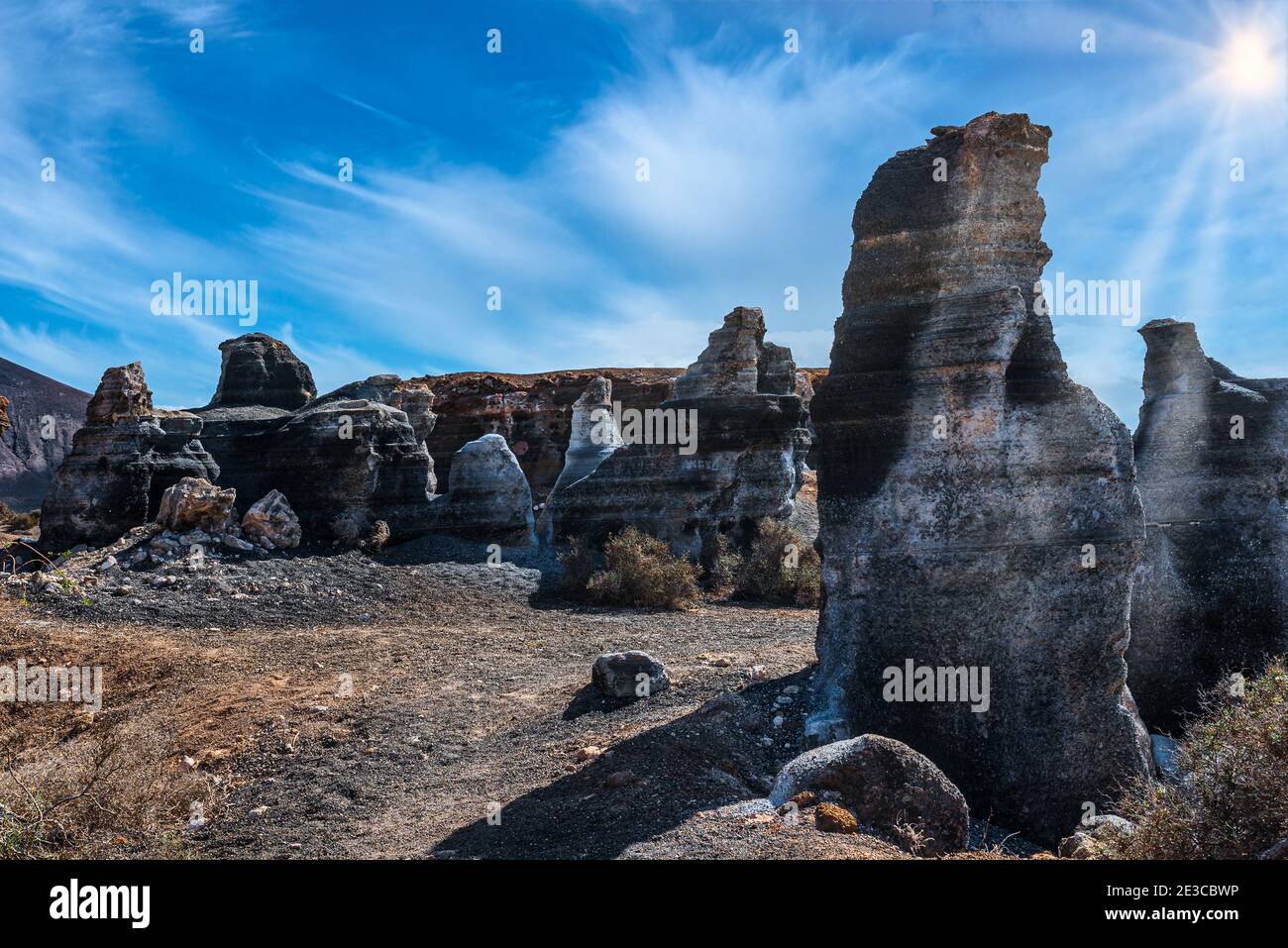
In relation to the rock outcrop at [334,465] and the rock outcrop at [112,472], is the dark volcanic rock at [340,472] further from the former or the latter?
the rock outcrop at [112,472]

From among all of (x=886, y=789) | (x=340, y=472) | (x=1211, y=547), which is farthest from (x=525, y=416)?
(x=886, y=789)

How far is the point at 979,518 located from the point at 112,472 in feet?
39.3

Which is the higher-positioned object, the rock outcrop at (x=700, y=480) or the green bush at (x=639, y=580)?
the rock outcrop at (x=700, y=480)

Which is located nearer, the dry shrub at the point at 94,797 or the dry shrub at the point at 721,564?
the dry shrub at the point at 94,797

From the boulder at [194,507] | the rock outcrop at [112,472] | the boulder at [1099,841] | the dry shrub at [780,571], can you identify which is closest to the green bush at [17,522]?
the rock outcrop at [112,472]

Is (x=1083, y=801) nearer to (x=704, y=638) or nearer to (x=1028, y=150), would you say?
(x=1028, y=150)

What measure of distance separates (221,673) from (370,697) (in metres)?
1.58

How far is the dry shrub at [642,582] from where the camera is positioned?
1279 cm

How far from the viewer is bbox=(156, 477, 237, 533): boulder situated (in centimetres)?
1266

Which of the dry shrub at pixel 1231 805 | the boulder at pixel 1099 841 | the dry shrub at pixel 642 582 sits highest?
the dry shrub at pixel 642 582

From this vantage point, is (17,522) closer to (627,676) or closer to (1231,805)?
(627,676)

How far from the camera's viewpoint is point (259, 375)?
2011cm

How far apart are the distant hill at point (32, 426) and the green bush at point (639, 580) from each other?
43746mm

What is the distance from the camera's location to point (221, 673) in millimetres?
8164
